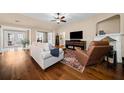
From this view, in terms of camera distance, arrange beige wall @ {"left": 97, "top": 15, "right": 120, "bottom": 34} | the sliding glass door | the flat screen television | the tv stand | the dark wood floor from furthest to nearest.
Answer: the flat screen television, the tv stand, the sliding glass door, beige wall @ {"left": 97, "top": 15, "right": 120, "bottom": 34}, the dark wood floor

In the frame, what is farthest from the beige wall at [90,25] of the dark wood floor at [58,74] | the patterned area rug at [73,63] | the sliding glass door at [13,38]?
the sliding glass door at [13,38]

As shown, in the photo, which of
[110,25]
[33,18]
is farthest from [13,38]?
[110,25]

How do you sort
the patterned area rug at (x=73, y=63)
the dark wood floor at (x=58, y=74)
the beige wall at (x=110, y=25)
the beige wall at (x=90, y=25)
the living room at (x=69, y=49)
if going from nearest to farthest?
1. the living room at (x=69, y=49)
2. the dark wood floor at (x=58, y=74)
3. the patterned area rug at (x=73, y=63)
4. the beige wall at (x=90, y=25)
5. the beige wall at (x=110, y=25)

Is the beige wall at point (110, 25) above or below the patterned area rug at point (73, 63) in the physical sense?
above

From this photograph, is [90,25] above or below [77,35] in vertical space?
above

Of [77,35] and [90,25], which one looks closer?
[90,25]

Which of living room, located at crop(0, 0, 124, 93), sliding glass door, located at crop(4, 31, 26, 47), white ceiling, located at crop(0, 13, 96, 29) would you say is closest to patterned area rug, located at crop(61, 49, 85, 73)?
living room, located at crop(0, 0, 124, 93)

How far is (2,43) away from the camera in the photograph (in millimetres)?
4117

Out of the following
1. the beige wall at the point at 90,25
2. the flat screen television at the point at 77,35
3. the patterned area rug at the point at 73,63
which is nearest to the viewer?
the patterned area rug at the point at 73,63

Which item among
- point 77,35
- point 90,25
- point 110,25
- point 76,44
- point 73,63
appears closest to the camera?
point 73,63

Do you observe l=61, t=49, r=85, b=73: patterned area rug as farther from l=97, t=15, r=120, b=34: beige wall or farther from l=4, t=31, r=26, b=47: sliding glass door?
l=4, t=31, r=26, b=47: sliding glass door

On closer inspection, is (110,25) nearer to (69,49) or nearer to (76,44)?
(76,44)

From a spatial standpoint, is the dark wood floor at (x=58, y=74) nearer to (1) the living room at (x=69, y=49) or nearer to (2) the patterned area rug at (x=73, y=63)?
(1) the living room at (x=69, y=49)
